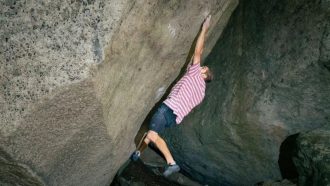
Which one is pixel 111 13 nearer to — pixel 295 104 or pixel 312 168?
pixel 295 104

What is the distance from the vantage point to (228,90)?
4.76m

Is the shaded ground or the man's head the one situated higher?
the man's head

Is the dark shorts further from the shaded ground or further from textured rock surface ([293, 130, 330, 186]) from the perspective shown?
textured rock surface ([293, 130, 330, 186])

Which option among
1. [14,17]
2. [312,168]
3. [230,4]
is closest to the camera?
[14,17]

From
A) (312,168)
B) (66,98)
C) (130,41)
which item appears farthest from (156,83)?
(312,168)

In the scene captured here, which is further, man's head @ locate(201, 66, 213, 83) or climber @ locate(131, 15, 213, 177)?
man's head @ locate(201, 66, 213, 83)

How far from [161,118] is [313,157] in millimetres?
1901

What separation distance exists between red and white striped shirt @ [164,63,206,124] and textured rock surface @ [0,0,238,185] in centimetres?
73

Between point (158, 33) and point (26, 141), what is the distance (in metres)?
1.71

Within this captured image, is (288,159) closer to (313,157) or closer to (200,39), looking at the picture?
(313,157)

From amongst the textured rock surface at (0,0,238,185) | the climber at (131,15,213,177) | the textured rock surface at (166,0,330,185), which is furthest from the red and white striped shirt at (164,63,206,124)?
the textured rock surface at (0,0,238,185)

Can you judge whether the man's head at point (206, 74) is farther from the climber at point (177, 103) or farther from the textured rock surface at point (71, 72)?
the textured rock surface at point (71, 72)

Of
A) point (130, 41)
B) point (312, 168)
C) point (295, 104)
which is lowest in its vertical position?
point (312, 168)

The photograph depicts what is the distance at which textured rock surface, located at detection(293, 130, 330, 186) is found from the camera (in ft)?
13.0
